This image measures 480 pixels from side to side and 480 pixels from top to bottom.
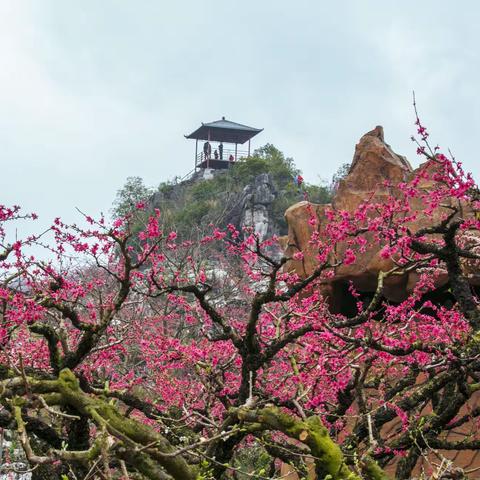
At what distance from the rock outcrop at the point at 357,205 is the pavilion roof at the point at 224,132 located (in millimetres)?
39844

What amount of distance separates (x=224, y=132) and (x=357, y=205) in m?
43.0

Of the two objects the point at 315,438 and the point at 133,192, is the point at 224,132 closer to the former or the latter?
the point at 133,192

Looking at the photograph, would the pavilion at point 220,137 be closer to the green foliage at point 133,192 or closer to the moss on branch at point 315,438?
the green foliage at point 133,192

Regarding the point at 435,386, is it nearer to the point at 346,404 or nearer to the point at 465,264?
the point at 346,404

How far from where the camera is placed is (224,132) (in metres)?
58.9

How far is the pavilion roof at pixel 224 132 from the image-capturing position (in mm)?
57656

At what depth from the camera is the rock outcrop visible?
53.7ft

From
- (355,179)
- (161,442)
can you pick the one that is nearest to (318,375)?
(161,442)

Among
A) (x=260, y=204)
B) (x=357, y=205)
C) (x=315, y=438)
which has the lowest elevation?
(x=315, y=438)

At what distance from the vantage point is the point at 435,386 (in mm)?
8219

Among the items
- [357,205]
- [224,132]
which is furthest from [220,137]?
[357,205]

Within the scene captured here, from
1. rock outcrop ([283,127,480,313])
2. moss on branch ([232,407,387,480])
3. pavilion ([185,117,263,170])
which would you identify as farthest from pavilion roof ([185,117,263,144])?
moss on branch ([232,407,387,480])

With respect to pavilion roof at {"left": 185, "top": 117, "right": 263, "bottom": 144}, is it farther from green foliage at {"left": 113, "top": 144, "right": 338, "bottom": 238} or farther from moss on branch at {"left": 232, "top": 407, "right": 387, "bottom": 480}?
moss on branch at {"left": 232, "top": 407, "right": 387, "bottom": 480}

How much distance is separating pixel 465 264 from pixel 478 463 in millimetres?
3891
